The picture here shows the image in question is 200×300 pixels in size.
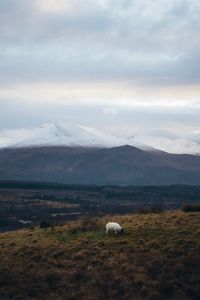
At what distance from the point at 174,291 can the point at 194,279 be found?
1343mm

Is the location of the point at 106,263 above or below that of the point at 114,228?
below

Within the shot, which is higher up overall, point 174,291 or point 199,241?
point 199,241

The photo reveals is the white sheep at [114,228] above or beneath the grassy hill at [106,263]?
above

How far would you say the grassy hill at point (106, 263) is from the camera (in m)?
29.0

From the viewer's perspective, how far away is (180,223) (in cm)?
3675

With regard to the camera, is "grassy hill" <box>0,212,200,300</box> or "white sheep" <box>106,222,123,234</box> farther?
"white sheep" <box>106,222,123,234</box>

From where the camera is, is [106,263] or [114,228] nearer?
[106,263]

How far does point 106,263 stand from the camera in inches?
1234

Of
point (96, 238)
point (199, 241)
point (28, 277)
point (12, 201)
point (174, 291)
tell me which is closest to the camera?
point (174, 291)

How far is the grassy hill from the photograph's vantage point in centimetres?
2903

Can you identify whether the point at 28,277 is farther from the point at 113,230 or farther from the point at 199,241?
the point at 199,241

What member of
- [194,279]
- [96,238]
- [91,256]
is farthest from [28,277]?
[194,279]

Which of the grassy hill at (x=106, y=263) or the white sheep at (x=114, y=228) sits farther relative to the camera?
the white sheep at (x=114, y=228)

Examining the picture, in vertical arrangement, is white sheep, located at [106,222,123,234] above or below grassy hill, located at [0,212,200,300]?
above
